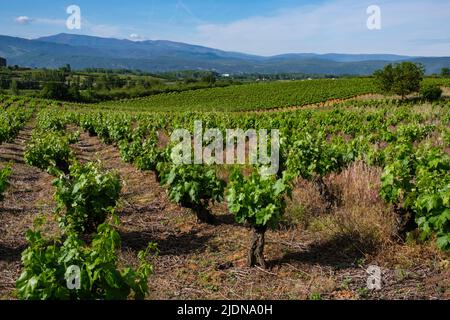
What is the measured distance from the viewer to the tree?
4750 cm

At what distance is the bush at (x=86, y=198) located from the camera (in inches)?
273

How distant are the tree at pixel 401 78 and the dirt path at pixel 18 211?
42.4 m

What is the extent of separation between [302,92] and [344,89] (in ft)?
22.7

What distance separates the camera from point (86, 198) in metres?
7.00

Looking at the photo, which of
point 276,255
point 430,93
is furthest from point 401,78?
point 276,255

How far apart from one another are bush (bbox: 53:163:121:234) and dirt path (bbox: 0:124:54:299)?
92cm

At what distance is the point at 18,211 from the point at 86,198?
3012 mm

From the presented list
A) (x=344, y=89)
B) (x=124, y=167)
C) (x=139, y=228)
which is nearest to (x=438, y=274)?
(x=139, y=228)

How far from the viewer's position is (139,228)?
7996 mm

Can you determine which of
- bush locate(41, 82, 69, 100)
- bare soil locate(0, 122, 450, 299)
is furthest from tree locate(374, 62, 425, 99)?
bush locate(41, 82, 69, 100)

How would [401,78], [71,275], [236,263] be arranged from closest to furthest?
[71,275]
[236,263]
[401,78]

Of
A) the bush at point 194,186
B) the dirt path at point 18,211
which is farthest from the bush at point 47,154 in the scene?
the bush at point 194,186

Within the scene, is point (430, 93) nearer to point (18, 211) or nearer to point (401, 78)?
point (401, 78)
